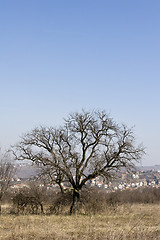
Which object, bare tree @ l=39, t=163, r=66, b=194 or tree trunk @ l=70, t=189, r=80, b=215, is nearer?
bare tree @ l=39, t=163, r=66, b=194

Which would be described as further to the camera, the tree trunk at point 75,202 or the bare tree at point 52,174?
the tree trunk at point 75,202

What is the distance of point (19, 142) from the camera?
2169 cm

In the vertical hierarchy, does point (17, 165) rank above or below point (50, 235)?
above

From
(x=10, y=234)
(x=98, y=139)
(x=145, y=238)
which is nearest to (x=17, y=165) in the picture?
(x=98, y=139)

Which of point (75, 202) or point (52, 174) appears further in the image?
point (75, 202)

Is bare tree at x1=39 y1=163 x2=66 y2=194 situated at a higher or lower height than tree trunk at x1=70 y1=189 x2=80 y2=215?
higher

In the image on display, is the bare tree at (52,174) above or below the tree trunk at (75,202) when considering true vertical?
above

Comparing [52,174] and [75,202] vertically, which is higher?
→ [52,174]

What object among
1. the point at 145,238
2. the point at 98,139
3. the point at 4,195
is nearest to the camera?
the point at 145,238

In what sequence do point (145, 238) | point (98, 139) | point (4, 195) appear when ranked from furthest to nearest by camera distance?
point (4, 195) < point (98, 139) < point (145, 238)

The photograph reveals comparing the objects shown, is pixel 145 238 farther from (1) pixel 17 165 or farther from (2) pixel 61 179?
(1) pixel 17 165

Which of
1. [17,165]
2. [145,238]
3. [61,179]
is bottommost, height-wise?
[145,238]

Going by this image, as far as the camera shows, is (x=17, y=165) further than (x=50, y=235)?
Yes

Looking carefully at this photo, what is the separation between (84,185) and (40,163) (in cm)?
379
